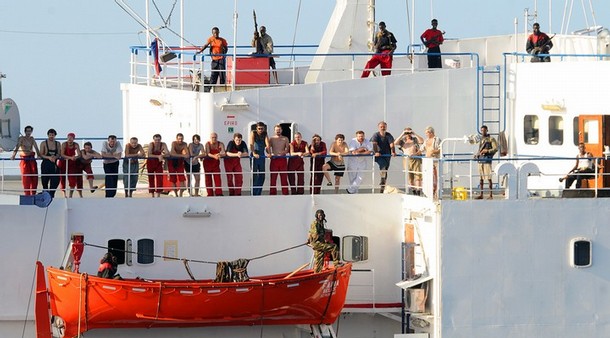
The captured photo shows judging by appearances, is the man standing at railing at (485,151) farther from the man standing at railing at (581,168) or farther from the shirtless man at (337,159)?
the shirtless man at (337,159)

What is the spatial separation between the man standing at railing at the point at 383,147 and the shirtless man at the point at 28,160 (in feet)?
21.7

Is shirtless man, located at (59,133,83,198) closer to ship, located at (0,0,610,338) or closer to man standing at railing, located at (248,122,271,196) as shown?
ship, located at (0,0,610,338)

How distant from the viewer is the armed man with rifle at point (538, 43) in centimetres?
3167

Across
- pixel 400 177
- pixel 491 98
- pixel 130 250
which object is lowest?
pixel 130 250

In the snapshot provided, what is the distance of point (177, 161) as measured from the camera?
29.2m

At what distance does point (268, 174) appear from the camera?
1185 inches

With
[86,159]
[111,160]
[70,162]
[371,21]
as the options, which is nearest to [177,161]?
[111,160]

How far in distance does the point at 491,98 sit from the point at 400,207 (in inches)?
152

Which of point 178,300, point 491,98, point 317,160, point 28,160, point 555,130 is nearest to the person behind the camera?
point 178,300

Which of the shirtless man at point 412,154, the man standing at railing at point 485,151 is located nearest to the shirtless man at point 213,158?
the shirtless man at point 412,154

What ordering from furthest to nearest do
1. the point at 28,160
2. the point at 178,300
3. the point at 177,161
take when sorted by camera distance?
the point at 177,161 < the point at 28,160 < the point at 178,300

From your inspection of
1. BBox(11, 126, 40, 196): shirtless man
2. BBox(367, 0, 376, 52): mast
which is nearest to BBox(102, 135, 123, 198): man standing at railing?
BBox(11, 126, 40, 196): shirtless man

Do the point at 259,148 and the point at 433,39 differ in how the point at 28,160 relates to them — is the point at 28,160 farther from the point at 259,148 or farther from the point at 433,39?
the point at 433,39

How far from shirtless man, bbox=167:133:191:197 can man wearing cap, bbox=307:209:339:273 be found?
285 centimetres
